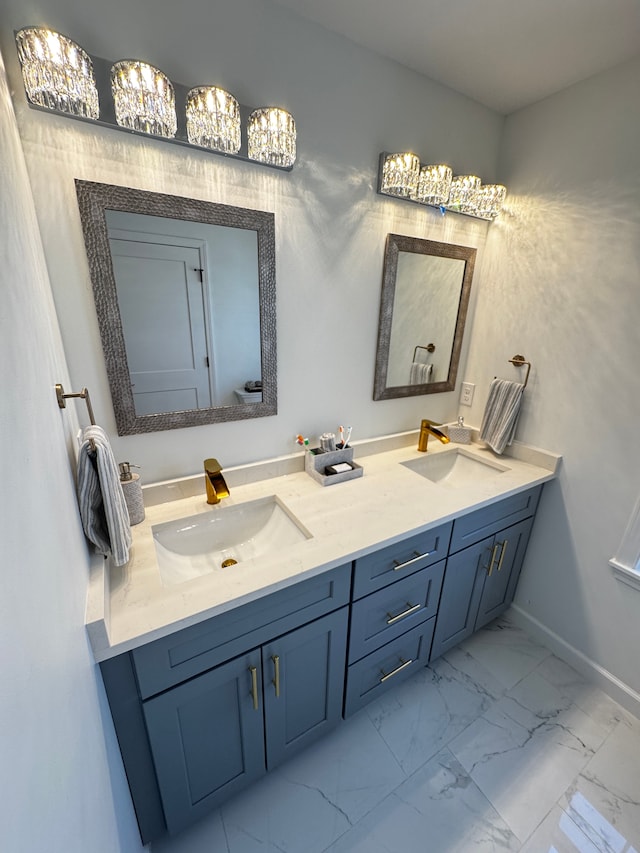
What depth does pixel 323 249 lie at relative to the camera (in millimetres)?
1294

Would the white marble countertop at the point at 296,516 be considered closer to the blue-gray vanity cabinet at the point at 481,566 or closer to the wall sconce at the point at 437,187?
the blue-gray vanity cabinet at the point at 481,566

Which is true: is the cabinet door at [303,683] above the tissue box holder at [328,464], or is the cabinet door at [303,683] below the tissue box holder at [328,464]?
below

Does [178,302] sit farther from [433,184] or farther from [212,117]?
[433,184]

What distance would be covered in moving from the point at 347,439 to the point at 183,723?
1.07 m

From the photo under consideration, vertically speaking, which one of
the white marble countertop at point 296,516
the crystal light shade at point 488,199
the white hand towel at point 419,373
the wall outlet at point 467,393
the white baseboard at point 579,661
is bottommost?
the white baseboard at point 579,661

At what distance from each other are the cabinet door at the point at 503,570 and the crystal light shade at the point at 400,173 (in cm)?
146

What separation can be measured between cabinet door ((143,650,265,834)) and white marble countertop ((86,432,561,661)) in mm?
224

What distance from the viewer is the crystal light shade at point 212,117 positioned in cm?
94

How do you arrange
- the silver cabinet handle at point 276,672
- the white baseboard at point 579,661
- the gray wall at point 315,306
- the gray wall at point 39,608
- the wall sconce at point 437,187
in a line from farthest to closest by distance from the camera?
1. the white baseboard at point 579,661
2. the wall sconce at point 437,187
3. the silver cabinet handle at point 276,672
4. the gray wall at point 315,306
5. the gray wall at point 39,608

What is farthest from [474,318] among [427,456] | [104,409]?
[104,409]

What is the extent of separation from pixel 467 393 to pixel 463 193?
0.93m

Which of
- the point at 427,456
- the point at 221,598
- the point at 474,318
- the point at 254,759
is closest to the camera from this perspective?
the point at 221,598

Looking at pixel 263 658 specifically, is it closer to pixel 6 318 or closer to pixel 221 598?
pixel 221 598

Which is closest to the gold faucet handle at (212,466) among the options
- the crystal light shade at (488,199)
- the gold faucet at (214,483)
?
the gold faucet at (214,483)
